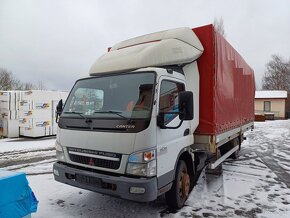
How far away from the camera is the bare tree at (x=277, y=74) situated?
55875 mm

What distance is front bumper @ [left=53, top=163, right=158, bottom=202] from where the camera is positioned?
350cm

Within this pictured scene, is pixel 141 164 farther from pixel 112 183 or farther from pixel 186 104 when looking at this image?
pixel 186 104

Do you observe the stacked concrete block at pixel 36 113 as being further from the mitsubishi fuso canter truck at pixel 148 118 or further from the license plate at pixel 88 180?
the license plate at pixel 88 180

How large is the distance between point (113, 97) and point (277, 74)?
205 ft

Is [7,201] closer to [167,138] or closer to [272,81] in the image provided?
[167,138]

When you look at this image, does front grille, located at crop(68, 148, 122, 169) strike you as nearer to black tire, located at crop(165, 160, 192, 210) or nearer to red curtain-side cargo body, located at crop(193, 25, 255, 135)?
black tire, located at crop(165, 160, 192, 210)

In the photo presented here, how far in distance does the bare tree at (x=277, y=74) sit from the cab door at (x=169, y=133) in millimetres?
58973

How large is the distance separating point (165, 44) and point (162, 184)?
2.45 meters

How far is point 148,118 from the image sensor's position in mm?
3623

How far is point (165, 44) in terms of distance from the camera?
4.55 m

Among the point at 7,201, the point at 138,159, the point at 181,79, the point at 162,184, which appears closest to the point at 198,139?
the point at 181,79

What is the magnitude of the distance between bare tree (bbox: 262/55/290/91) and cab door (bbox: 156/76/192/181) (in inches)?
2322

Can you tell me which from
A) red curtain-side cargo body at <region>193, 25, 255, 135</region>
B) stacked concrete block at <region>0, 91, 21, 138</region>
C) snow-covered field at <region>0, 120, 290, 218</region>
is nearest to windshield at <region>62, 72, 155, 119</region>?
red curtain-side cargo body at <region>193, 25, 255, 135</region>

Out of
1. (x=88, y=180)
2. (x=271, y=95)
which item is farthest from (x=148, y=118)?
(x=271, y=95)
